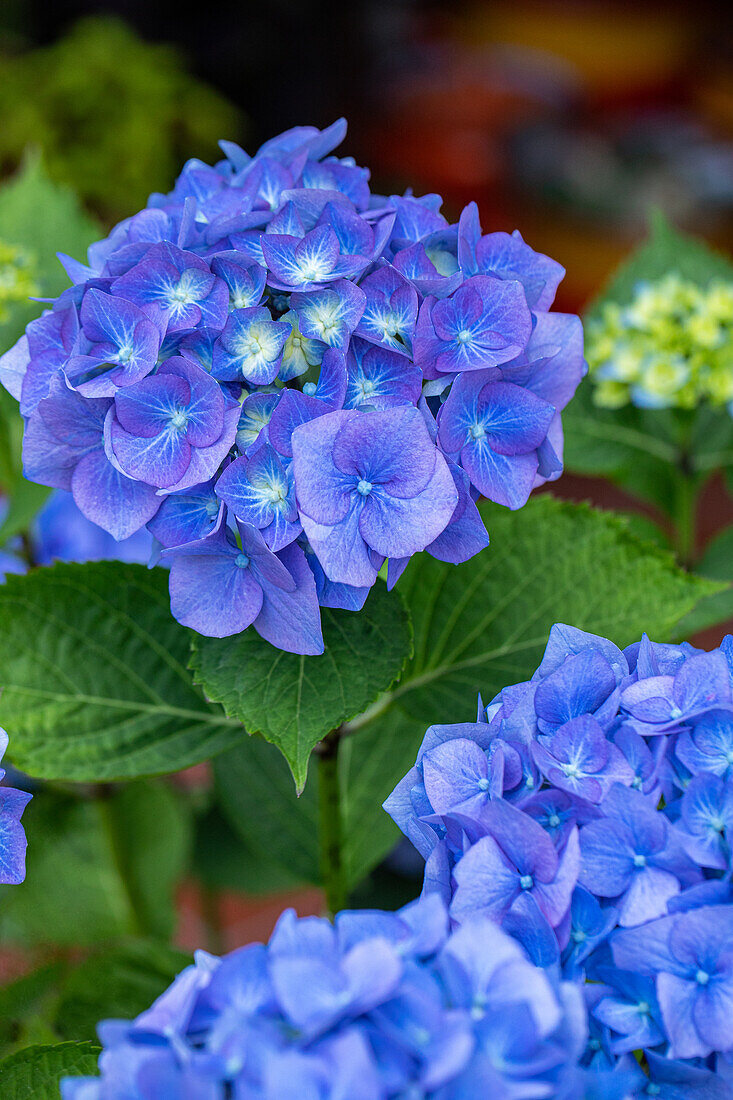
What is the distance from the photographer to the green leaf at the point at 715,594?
0.68 m

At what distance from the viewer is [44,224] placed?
0.79m

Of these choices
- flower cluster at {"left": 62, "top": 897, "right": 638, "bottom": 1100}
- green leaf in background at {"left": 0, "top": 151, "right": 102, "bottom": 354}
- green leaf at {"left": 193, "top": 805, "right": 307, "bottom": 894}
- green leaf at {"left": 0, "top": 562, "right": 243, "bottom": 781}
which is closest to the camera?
flower cluster at {"left": 62, "top": 897, "right": 638, "bottom": 1100}

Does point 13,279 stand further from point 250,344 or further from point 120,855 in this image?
point 120,855

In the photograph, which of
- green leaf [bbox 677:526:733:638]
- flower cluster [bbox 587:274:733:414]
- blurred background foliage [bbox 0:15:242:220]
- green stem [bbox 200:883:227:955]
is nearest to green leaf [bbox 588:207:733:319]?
flower cluster [bbox 587:274:733:414]

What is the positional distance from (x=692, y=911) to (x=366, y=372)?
0.73 ft

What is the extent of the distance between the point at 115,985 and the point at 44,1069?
20cm

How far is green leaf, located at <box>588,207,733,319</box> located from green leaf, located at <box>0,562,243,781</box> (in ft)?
1.52

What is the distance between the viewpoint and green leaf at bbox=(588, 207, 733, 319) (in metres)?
0.86

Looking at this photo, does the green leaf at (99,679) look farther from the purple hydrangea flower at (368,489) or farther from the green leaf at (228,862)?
the green leaf at (228,862)

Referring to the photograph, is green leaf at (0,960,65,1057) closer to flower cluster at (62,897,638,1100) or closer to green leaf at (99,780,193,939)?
green leaf at (99,780,193,939)

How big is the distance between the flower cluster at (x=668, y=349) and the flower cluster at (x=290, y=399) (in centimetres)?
30

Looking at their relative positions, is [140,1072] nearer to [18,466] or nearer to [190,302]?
[190,302]

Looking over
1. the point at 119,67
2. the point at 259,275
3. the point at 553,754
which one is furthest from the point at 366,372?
the point at 119,67

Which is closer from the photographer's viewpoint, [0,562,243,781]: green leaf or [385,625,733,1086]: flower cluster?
[385,625,733,1086]: flower cluster
